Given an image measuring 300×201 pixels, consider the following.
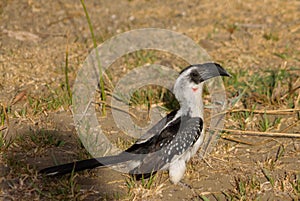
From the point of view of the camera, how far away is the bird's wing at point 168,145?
355 centimetres

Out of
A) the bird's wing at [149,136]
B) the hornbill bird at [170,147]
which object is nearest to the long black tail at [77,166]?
the hornbill bird at [170,147]

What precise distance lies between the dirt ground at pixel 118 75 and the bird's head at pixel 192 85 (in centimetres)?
42

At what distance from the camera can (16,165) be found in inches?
146

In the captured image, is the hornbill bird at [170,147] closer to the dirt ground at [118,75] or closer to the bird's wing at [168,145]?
the bird's wing at [168,145]

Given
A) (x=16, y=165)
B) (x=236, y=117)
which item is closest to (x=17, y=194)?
(x=16, y=165)

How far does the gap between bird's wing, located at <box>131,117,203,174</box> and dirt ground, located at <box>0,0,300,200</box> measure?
0.15 m

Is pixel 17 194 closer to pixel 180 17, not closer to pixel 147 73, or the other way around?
pixel 147 73

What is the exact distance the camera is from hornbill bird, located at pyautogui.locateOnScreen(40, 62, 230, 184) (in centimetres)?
353

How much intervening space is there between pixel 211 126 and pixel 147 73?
3.97 ft

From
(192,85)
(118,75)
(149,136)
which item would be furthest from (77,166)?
(118,75)

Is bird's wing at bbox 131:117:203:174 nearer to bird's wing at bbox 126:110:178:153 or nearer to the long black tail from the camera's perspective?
bird's wing at bbox 126:110:178:153

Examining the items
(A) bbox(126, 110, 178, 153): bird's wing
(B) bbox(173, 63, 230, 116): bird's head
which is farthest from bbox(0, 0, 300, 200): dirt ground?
(B) bbox(173, 63, 230, 116): bird's head

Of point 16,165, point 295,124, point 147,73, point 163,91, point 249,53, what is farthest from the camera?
point 249,53

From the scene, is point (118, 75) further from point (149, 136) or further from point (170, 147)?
point (170, 147)
